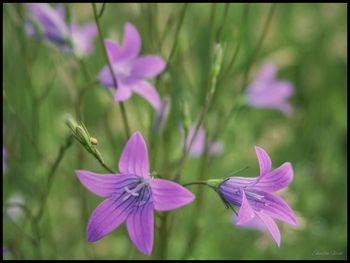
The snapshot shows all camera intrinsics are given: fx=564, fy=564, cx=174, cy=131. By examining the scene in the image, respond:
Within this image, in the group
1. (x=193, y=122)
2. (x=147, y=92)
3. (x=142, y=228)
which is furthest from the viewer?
(x=193, y=122)

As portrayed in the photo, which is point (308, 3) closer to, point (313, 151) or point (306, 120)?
point (306, 120)

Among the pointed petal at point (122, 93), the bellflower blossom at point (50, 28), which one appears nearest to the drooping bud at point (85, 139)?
the pointed petal at point (122, 93)

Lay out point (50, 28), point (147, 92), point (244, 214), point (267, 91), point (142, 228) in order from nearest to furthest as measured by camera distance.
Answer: point (244, 214), point (142, 228), point (147, 92), point (50, 28), point (267, 91)

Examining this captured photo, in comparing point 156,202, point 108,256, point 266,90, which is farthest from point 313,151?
point 156,202

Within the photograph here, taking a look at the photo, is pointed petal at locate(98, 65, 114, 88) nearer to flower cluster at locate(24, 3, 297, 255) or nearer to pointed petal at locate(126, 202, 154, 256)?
flower cluster at locate(24, 3, 297, 255)

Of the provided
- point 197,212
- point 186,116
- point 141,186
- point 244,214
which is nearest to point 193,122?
point 197,212

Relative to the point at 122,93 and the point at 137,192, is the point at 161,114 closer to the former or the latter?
the point at 122,93

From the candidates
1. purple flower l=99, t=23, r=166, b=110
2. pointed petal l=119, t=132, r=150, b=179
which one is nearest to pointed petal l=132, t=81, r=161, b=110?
purple flower l=99, t=23, r=166, b=110

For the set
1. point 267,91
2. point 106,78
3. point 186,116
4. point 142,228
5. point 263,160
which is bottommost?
point 142,228
